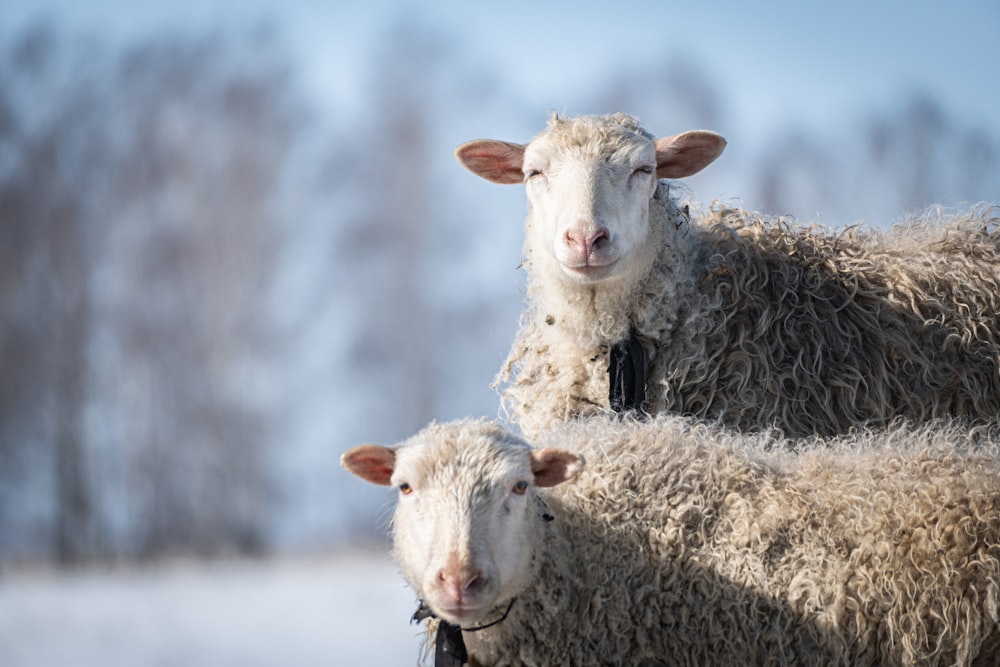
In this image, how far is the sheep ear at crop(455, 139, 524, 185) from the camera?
578cm

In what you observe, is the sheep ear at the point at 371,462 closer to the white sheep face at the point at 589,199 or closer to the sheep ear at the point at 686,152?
the white sheep face at the point at 589,199

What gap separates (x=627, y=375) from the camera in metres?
5.35

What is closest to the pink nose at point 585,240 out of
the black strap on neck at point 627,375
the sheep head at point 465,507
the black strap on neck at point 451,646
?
the black strap on neck at point 627,375

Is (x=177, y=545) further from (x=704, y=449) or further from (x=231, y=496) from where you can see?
(x=704, y=449)

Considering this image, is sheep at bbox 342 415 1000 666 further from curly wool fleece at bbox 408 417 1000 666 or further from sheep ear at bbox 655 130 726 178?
sheep ear at bbox 655 130 726 178

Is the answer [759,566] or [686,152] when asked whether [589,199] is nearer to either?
[686,152]

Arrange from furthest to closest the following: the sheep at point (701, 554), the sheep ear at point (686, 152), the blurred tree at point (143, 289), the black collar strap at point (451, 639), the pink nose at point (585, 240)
A: the blurred tree at point (143, 289) → the sheep ear at point (686, 152) → the pink nose at point (585, 240) → the black collar strap at point (451, 639) → the sheep at point (701, 554)

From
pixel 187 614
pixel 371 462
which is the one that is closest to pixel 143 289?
pixel 187 614

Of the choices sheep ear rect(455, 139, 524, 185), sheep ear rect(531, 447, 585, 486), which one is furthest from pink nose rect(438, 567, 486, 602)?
sheep ear rect(455, 139, 524, 185)

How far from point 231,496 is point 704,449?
13.7 meters

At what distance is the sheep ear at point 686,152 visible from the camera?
564 cm

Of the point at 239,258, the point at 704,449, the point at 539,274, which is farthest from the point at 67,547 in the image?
the point at 704,449

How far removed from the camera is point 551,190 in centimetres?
530

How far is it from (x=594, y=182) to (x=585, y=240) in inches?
12.3
